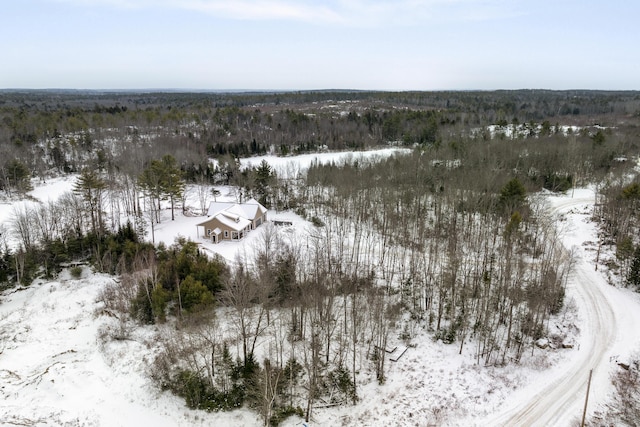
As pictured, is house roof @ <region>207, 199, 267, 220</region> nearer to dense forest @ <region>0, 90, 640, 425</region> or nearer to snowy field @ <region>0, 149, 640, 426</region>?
dense forest @ <region>0, 90, 640, 425</region>

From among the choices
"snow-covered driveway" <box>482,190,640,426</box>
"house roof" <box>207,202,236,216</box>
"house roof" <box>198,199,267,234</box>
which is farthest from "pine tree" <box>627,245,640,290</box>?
"house roof" <box>207,202,236,216</box>

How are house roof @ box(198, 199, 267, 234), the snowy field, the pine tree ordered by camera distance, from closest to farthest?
the snowy field → the pine tree → house roof @ box(198, 199, 267, 234)

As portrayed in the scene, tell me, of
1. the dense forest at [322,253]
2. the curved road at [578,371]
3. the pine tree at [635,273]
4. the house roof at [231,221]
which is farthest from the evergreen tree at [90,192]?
the pine tree at [635,273]

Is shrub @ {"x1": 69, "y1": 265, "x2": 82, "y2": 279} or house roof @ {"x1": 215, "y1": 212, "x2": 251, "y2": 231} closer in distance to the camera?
shrub @ {"x1": 69, "y1": 265, "x2": 82, "y2": 279}

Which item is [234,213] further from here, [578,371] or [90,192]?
[578,371]

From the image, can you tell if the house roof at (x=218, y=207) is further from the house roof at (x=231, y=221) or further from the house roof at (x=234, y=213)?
the house roof at (x=231, y=221)

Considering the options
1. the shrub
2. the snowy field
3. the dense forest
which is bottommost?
the snowy field
